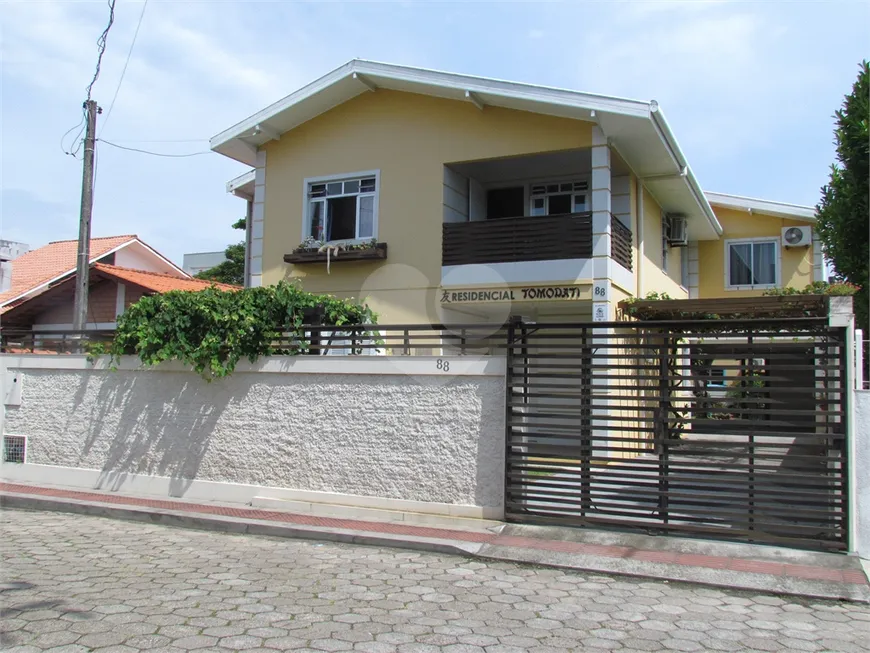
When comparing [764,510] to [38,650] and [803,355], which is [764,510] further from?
[38,650]

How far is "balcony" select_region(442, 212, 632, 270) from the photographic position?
1234 cm

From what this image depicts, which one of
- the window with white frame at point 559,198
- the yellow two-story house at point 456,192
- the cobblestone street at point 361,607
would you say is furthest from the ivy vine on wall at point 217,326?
the window with white frame at point 559,198

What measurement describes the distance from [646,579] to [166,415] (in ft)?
23.1

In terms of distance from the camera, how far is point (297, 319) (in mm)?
10070

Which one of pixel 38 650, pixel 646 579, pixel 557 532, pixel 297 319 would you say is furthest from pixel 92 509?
pixel 646 579

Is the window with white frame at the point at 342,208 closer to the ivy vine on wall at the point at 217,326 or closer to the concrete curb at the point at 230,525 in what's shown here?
the ivy vine on wall at the point at 217,326

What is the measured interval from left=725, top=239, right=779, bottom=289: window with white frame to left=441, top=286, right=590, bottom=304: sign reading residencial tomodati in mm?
9240

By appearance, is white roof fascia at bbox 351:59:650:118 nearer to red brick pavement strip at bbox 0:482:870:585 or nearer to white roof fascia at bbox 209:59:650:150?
white roof fascia at bbox 209:59:650:150

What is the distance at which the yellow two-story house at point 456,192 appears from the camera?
12.3 m

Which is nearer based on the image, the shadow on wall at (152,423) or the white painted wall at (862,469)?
the white painted wall at (862,469)

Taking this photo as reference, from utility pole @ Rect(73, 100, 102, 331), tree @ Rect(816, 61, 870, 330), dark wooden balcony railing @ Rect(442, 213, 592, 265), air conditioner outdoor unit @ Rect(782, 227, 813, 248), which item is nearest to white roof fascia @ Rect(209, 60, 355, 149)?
utility pole @ Rect(73, 100, 102, 331)

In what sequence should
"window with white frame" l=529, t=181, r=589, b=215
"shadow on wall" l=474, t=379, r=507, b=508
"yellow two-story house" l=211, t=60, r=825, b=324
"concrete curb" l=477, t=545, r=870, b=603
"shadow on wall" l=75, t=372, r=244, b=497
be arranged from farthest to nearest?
"window with white frame" l=529, t=181, r=589, b=215 < "yellow two-story house" l=211, t=60, r=825, b=324 < "shadow on wall" l=75, t=372, r=244, b=497 < "shadow on wall" l=474, t=379, r=507, b=508 < "concrete curb" l=477, t=545, r=870, b=603

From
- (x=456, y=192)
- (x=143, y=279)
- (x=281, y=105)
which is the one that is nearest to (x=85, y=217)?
(x=281, y=105)

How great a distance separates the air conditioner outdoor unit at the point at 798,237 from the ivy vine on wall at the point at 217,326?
45.1ft
